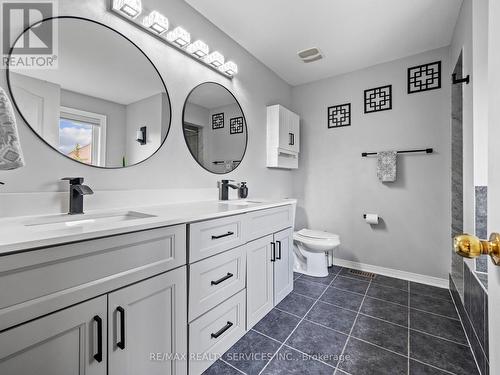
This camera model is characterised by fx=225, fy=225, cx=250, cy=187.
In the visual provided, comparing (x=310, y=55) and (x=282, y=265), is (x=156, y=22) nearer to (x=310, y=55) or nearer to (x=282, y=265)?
(x=310, y=55)

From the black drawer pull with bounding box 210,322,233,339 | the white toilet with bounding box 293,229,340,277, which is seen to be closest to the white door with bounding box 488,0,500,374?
the black drawer pull with bounding box 210,322,233,339

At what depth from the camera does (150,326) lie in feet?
3.10

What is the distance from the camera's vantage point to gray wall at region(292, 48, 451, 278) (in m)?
2.29

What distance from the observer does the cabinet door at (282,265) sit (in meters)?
1.87

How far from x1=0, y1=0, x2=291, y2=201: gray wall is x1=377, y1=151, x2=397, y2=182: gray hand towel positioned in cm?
114

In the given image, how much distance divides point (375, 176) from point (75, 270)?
279 cm

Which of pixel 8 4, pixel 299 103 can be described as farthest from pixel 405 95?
pixel 8 4

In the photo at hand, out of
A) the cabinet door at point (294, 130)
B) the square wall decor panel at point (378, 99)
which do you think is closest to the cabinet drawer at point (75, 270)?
the cabinet door at point (294, 130)

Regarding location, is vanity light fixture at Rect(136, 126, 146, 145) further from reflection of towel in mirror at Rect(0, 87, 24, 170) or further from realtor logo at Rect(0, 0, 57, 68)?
reflection of towel in mirror at Rect(0, 87, 24, 170)

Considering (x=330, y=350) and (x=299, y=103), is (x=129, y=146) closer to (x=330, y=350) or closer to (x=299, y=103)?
(x=330, y=350)

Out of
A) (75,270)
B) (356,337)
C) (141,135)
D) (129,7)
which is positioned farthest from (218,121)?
(356,337)

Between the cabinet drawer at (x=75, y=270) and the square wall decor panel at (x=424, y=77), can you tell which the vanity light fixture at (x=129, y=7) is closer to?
the cabinet drawer at (x=75, y=270)

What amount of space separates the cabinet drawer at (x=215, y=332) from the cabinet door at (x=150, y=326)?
7 centimetres

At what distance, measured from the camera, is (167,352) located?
3.33ft
